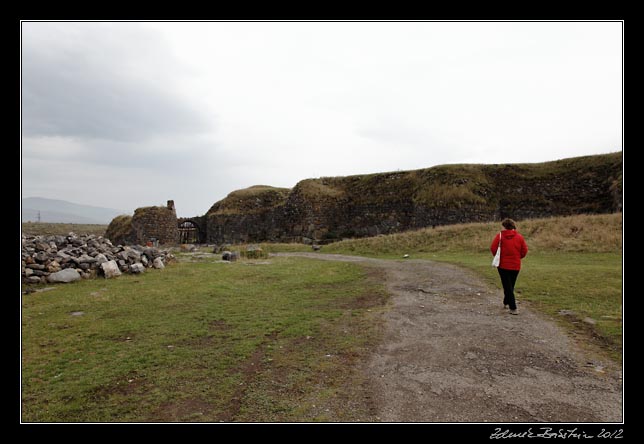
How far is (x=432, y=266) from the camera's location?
56.2ft

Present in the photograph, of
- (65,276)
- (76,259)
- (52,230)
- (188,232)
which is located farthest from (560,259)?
(52,230)

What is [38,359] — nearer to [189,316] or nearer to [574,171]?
[189,316]

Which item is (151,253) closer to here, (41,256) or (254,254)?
(41,256)

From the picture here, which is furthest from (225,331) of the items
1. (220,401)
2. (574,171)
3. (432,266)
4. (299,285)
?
(574,171)

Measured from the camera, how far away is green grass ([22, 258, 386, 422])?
432 centimetres

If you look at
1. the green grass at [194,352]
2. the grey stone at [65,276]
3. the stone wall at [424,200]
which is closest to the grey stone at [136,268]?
the grey stone at [65,276]

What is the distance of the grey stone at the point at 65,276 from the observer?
12.6m

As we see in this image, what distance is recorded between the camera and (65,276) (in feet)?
41.7

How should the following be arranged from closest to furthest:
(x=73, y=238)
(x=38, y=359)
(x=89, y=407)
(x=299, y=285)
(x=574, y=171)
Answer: (x=89, y=407) < (x=38, y=359) < (x=299, y=285) < (x=73, y=238) < (x=574, y=171)

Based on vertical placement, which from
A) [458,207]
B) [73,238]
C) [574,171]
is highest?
[574,171]

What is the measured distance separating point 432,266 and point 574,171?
3105 centimetres

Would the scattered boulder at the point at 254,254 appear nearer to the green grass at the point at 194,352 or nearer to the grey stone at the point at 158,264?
the grey stone at the point at 158,264

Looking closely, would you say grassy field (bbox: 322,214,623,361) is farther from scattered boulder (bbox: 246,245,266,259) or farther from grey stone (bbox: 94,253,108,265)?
grey stone (bbox: 94,253,108,265)

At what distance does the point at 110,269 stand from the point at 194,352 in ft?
32.9
